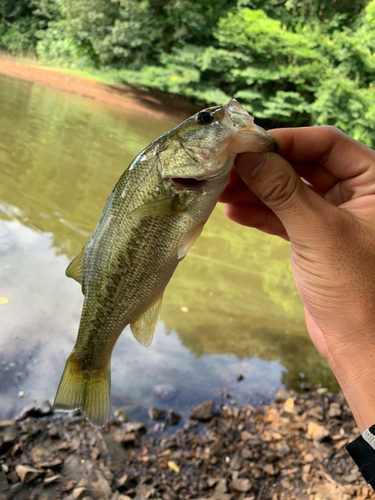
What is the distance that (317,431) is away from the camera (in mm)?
3420

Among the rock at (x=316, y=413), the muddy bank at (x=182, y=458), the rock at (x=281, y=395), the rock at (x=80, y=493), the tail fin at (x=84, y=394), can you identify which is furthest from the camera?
the rock at (x=281, y=395)

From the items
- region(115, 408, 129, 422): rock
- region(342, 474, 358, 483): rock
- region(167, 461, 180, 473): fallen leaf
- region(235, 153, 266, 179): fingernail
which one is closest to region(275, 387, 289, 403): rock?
region(342, 474, 358, 483): rock

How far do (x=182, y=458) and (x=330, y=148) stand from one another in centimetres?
249

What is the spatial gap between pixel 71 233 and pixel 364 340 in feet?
15.3

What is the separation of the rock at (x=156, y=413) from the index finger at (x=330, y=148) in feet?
7.68

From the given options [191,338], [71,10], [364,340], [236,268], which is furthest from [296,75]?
[364,340]

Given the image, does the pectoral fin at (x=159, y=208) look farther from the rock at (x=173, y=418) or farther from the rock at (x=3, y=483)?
the rock at (x=173, y=418)

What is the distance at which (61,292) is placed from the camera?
4.42m

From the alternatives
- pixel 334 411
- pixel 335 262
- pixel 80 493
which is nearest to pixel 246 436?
pixel 334 411

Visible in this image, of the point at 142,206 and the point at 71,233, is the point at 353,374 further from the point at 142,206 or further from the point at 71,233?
the point at 71,233

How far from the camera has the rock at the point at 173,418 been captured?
3225 millimetres

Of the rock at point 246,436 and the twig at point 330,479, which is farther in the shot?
the rock at point 246,436

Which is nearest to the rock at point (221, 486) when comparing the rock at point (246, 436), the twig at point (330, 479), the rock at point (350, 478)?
the rock at point (246, 436)

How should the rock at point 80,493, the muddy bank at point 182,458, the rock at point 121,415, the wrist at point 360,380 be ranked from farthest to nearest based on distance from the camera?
the rock at point 121,415, the muddy bank at point 182,458, the rock at point 80,493, the wrist at point 360,380
